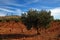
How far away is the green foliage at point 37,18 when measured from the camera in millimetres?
38344

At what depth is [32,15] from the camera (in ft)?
127

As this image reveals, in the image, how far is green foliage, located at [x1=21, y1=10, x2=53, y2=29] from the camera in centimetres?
3834

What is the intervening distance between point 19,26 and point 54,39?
3324 cm

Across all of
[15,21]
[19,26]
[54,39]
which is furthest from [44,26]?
[15,21]

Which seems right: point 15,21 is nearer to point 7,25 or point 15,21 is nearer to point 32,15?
point 7,25

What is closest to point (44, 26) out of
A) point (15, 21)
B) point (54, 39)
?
point (54, 39)

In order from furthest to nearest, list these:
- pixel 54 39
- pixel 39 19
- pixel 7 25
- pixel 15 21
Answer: pixel 15 21, pixel 7 25, pixel 39 19, pixel 54 39

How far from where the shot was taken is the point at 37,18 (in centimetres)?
3825

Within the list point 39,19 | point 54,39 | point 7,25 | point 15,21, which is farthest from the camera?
point 15,21

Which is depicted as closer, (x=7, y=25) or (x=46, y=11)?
(x=46, y=11)

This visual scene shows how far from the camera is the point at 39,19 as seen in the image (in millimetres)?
38125

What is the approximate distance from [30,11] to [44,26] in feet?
14.1

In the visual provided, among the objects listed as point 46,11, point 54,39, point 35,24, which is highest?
point 46,11

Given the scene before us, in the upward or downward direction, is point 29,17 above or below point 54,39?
above
